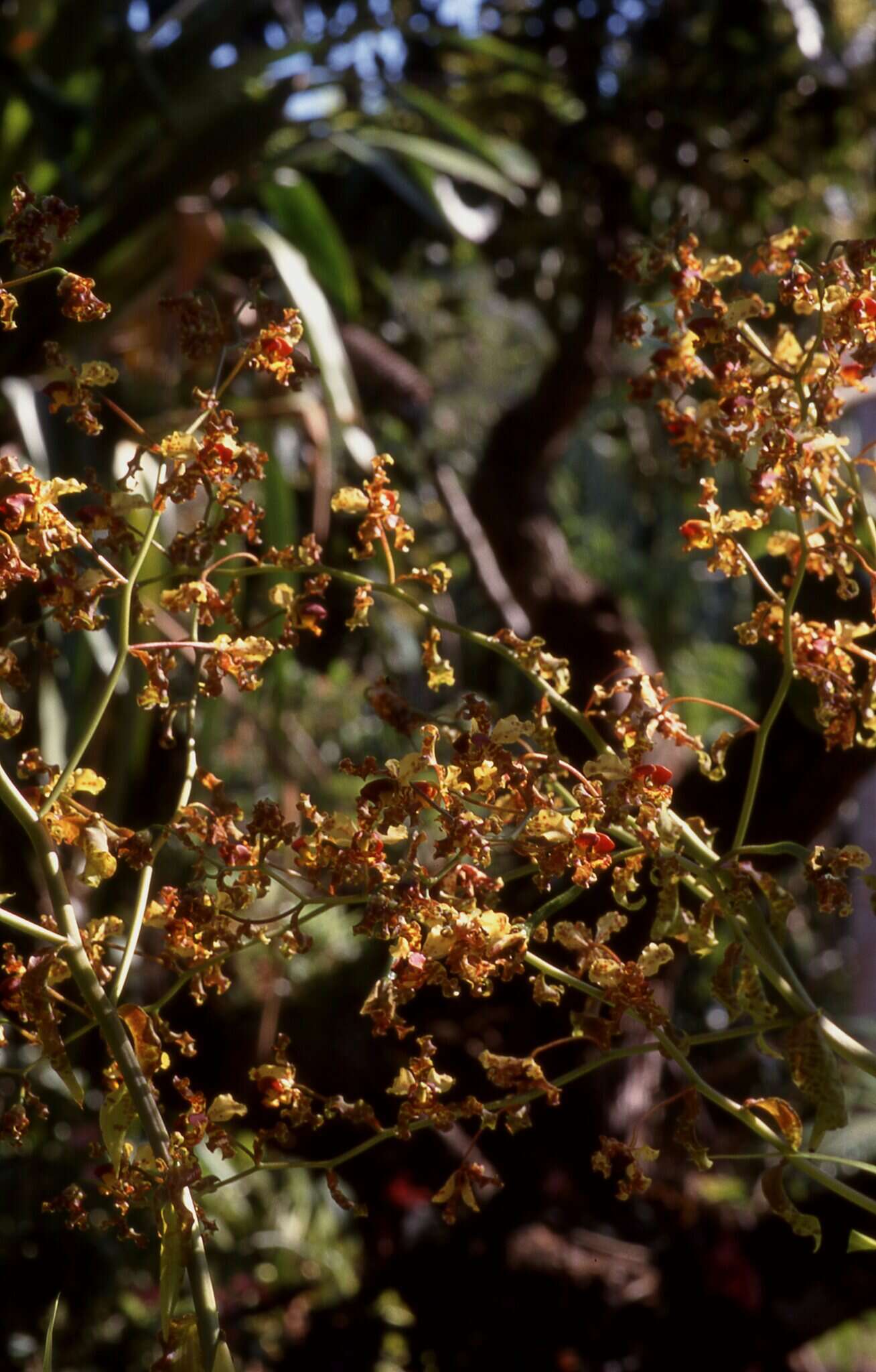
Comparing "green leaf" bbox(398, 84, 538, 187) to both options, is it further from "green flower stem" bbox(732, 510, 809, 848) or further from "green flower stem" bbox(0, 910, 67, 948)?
"green flower stem" bbox(0, 910, 67, 948)

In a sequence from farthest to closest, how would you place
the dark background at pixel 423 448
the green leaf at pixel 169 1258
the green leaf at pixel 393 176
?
the green leaf at pixel 393 176 → the dark background at pixel 423 448 → the green leaf at pixel 169 1258

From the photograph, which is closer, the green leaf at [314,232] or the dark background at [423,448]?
the dark background at [423,448]

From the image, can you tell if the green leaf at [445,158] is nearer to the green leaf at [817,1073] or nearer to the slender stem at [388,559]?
the slender stem at [388,559]

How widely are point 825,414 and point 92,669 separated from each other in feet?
4.04

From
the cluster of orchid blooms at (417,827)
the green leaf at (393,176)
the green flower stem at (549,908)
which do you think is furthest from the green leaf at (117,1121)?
the green leaf at (393,176)

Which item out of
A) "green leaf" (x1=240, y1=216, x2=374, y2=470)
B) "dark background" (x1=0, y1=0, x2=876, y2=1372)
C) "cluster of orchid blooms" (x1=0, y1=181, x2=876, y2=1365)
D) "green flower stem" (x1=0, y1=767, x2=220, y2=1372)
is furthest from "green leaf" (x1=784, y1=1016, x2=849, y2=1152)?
"green leaf" (x1=240, y1=216, x2=374, y2=470)

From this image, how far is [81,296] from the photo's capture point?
0.36m

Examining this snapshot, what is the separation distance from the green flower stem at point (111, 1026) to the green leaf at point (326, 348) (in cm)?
107

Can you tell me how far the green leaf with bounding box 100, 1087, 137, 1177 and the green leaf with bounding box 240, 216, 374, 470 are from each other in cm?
108

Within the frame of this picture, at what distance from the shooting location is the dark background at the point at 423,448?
1.48 m

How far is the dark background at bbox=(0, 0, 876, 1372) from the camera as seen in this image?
4.86ft

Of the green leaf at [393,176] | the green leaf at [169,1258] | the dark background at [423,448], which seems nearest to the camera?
the green leaf at [169,1258]

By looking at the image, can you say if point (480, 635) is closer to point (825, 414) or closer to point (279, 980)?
point (825, 414)

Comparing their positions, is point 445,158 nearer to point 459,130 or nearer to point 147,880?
point 459,130
